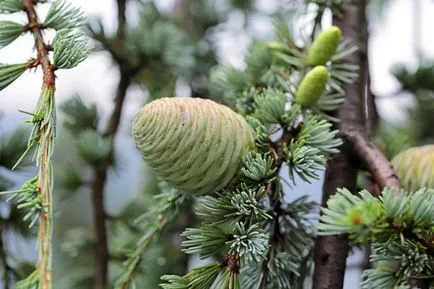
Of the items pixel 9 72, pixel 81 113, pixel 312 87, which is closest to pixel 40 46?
pixel 9 72

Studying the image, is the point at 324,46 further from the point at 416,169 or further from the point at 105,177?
the point at 105,177

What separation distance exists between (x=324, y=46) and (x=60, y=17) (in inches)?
4.8

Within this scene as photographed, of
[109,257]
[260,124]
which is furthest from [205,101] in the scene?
[109,257]

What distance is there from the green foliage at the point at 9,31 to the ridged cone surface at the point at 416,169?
0.60 ft

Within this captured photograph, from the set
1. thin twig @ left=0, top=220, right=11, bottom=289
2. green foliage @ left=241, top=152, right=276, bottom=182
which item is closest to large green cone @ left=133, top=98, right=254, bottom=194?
green foliage @ left=241, top=152, right=276, bottom=182

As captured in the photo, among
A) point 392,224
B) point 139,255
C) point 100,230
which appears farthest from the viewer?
point 100,230

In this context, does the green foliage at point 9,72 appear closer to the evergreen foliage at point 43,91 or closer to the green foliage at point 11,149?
the evergreen foliage at point 43,91

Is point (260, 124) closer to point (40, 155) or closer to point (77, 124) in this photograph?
point (40, 155)

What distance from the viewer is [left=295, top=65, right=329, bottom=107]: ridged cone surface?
0.29 m

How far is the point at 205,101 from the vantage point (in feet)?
0.89

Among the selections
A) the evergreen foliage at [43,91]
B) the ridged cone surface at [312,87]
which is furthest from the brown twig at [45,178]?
the ridged cone surface at [312,87]

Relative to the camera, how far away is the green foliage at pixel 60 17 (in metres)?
0.28

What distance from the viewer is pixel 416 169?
30 centimetres

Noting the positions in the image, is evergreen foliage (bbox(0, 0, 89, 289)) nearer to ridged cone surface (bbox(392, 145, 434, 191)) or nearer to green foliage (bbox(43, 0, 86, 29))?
green foliage (bbox(43, 0, 86, 29))
